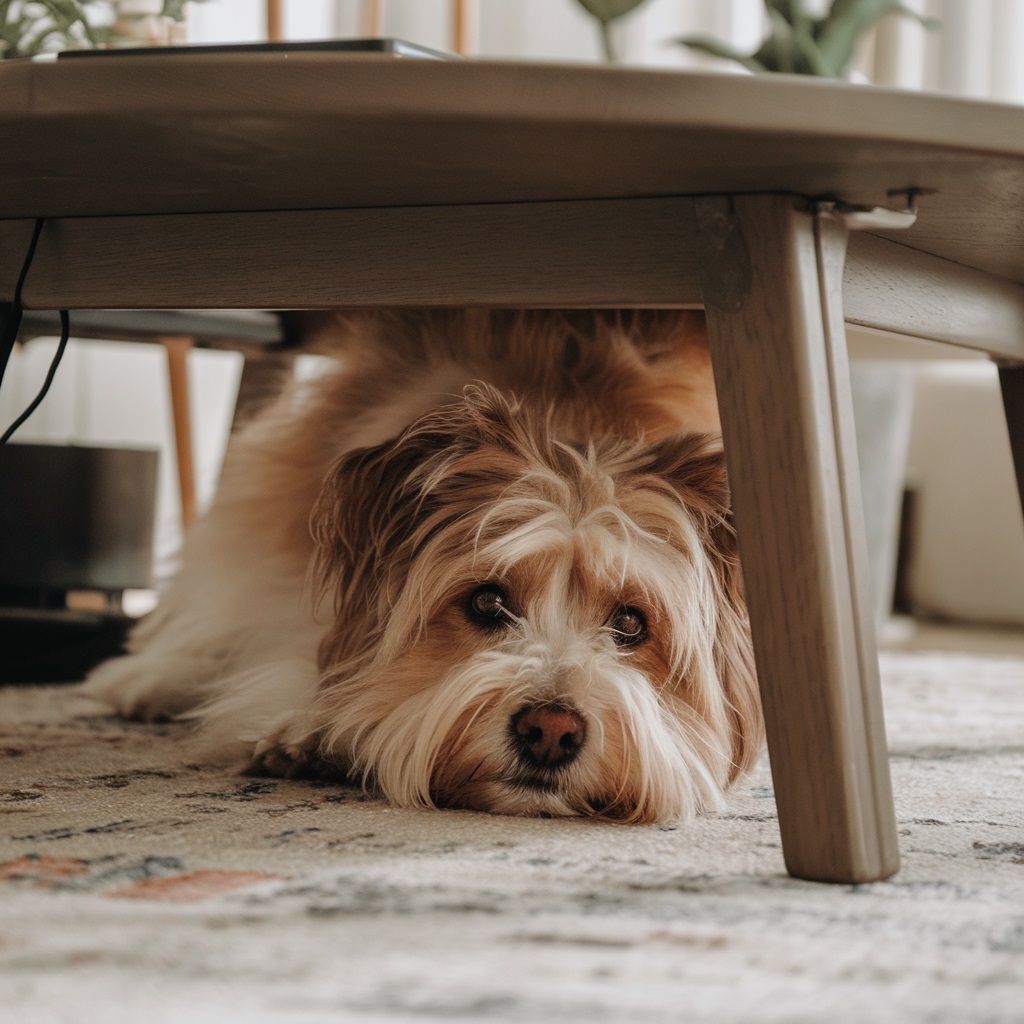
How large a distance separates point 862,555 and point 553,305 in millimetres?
341

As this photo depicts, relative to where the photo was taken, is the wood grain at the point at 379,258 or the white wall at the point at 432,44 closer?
the wood grain at the point at 379,258

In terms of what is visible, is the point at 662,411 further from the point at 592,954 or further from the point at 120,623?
the point at 120,623

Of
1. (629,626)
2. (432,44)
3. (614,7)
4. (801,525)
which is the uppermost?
(432,44)

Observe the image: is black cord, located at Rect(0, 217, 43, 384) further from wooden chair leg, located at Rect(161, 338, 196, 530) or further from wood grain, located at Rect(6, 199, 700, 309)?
wooden chair leg, located at Rect(161, 338, 196, 530)

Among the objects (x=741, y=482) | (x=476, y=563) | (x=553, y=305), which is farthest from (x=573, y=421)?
(x=741, y=482)

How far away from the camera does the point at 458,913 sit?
3.03 feet

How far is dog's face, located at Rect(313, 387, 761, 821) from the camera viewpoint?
132 centimetres

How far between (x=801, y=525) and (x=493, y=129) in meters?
0.38

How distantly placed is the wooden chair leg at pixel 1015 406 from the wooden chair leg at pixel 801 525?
0.75 meters

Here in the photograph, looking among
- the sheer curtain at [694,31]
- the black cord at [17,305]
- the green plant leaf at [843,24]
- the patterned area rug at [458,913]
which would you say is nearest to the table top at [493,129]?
the black cord at [17,305]

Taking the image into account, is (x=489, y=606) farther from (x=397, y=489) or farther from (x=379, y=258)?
(x=379, y=258)

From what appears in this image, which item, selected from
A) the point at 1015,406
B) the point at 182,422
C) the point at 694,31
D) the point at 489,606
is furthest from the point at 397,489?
the point at 694,31

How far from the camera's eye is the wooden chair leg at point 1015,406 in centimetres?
174

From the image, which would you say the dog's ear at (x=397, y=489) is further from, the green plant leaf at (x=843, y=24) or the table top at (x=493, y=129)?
the green plant leaf at (x=843, y=24)
